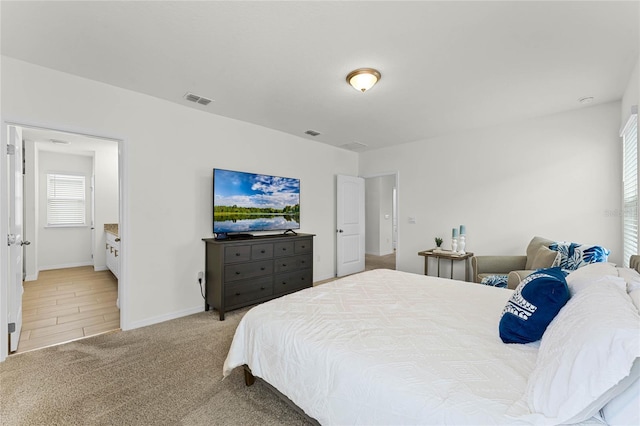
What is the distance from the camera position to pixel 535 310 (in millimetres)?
1361

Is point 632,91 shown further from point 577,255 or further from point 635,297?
point 635,297

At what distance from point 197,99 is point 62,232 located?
5429 millimetres

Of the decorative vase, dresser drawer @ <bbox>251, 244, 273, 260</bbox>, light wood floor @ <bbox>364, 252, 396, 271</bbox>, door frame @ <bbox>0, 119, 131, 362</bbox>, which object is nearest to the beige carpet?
door frame @ <bbox>0, 119, 131, 362</bbox>

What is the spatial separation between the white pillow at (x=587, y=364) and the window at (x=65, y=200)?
27.3 ft

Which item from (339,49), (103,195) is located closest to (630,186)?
(339,49)

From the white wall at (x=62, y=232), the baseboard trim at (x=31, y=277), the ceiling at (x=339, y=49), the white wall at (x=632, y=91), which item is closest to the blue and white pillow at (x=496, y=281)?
the white wall at (x=632, y=91)

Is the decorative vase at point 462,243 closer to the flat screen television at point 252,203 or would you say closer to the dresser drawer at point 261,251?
the flat screen television at point 252,203

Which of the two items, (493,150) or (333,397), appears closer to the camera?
(333,397)

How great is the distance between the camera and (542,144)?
12.5ft

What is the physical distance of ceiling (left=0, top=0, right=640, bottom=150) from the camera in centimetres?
184

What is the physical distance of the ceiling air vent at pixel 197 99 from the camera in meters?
3.16

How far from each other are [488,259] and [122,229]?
175 inches

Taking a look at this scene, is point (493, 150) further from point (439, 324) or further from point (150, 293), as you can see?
point (150, 293)

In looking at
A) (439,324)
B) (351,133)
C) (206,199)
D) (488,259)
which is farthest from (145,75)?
(488,259)
